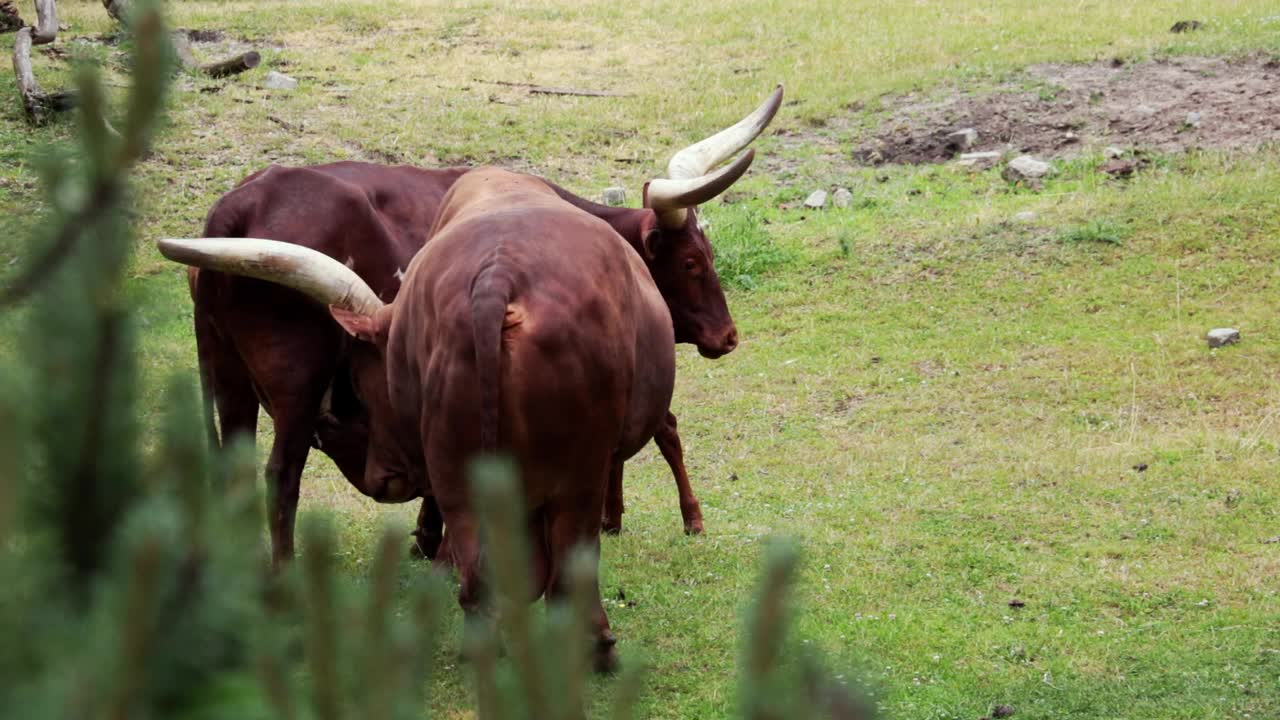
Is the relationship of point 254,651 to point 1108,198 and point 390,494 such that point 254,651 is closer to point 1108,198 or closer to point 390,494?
point 390,494

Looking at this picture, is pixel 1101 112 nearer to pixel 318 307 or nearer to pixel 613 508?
pixel 613 508

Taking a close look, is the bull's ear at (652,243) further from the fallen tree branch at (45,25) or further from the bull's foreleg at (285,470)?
the fallen tree branch at (45,25)

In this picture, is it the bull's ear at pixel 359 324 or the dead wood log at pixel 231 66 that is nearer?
the bull's ear at pixel 359 324

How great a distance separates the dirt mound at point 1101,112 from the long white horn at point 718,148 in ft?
18.2

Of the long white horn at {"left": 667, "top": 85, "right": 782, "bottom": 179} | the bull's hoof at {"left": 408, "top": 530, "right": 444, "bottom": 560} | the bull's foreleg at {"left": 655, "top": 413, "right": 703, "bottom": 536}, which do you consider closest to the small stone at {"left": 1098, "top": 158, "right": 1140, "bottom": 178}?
the long white horn at {"left": 667, "top": 85, "right": 782, "bottom": 179}

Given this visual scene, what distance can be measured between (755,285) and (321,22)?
9.61 m

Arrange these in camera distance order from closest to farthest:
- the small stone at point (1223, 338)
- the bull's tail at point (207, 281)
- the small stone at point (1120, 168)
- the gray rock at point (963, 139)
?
the bull's tail at point (207, 281), the small stone at point (1223, 338), the small stone at point (1120, 168), the gray rock at point (963, 139)

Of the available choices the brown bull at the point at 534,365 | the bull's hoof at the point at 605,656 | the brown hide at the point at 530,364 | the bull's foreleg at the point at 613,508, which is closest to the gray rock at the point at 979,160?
the bull's foreleg at the point at 613,508

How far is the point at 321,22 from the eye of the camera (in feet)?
61.7


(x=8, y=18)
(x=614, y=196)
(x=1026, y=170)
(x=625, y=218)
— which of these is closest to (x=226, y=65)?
(x=8, y=18)

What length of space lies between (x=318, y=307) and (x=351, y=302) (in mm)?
305

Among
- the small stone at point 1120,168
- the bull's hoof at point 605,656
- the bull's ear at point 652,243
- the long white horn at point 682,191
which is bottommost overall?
the small stone at point 1120,168

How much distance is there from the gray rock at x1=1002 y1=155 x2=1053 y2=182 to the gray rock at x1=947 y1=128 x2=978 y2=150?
0.77 meters

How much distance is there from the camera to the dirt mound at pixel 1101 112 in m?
12.7
